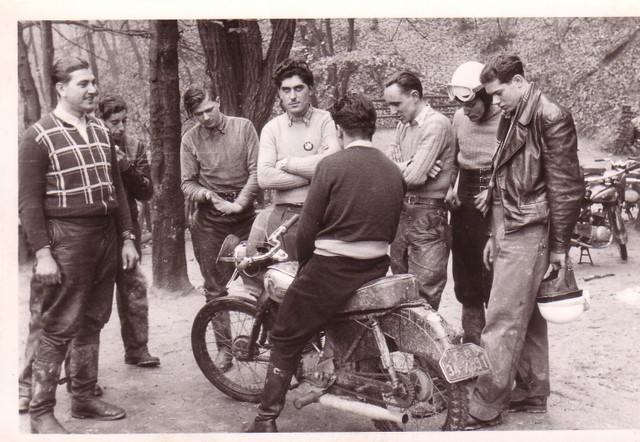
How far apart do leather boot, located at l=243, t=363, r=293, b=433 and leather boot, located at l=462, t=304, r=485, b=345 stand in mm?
1578

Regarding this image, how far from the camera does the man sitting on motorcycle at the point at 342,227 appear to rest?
3.55 metres

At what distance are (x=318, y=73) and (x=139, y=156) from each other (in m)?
6.77

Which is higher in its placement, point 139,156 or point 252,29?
point 252,29

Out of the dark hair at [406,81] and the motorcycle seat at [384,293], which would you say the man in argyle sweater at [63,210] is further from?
the dark hair at [406,81]

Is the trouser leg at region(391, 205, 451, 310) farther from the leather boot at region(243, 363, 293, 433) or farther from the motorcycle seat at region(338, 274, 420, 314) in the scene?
the leather boot at region(243, 363, 293, 433)

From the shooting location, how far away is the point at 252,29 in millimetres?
6887

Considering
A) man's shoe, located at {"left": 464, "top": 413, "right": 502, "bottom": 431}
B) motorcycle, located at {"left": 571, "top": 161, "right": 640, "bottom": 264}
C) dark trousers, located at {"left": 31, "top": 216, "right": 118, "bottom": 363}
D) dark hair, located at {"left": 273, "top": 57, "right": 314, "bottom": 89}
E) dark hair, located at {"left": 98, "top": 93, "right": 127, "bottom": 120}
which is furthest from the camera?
motorcycle, located at {"left": 571, "top": 161, "right": 640, "bottom": 264}

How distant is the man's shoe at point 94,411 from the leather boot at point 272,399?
914mm

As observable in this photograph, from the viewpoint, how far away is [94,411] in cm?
424

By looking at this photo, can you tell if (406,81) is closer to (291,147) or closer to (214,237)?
(291,147)

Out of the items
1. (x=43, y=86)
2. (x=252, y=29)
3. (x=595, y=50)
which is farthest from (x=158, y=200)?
(x=43, y=86)

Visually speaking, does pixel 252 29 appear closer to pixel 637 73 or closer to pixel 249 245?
pixel 249 245

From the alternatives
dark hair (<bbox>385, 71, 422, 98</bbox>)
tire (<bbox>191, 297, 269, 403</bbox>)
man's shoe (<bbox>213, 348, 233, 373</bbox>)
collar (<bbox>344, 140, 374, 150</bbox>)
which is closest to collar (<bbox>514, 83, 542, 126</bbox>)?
dark hair (<bbox>385, 71, 422, 98</bbox>)

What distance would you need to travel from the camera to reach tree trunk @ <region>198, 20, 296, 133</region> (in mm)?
6791
